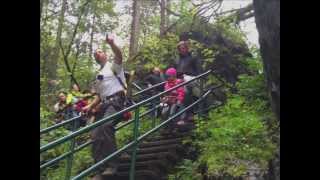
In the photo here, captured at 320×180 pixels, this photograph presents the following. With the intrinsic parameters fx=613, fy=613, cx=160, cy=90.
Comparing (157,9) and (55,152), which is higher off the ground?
(157,9)

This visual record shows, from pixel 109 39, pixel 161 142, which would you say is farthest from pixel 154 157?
pixel 109 39

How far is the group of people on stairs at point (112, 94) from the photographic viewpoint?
4430 mm

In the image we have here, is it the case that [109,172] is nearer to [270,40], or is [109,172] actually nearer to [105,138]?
[105,138]

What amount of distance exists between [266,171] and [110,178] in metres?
1.10

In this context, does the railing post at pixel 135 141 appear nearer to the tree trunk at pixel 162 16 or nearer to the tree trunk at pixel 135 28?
the tree trunk at pixel 135 28

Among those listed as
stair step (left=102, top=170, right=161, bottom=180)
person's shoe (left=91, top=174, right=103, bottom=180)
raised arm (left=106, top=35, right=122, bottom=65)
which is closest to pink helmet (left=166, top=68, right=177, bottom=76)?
raised arm (left=106, top=35, right=122, bottom=65)

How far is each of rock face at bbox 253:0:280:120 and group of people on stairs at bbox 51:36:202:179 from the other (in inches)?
19.8

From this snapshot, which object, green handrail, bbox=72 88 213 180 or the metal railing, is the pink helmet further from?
green handrail, bbox=72 88 213 180

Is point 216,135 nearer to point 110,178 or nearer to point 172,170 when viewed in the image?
point 172,170

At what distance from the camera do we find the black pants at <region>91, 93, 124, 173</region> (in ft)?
14.4
